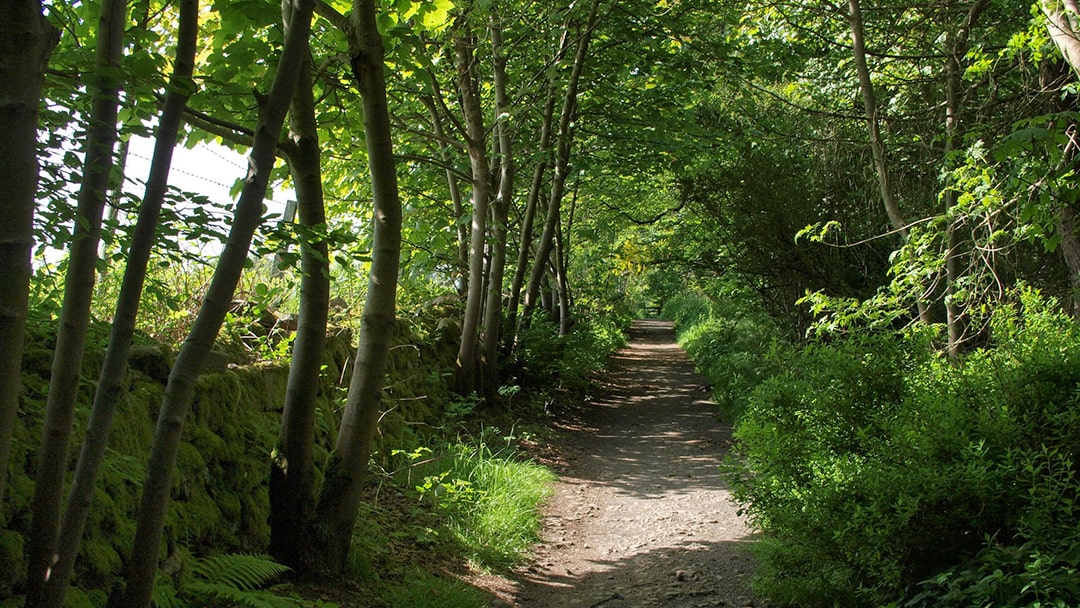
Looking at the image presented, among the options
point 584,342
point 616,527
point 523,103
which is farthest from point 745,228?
point 616,527

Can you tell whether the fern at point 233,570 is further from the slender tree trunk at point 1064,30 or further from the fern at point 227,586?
the slender tree trunk at point 1064,30

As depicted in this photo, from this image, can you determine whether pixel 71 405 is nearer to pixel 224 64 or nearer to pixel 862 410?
pixel 224 64

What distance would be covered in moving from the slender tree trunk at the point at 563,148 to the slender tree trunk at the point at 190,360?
24.0ft

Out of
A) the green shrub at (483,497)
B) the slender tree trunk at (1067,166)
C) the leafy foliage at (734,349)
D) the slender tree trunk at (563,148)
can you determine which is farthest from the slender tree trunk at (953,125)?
the slender tree trunk at (563,148)

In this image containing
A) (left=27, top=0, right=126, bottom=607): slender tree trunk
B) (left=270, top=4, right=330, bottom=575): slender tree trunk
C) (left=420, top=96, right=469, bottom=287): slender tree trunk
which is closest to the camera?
(left=27, top=0, right=126, bottom=607): slender tree trunk

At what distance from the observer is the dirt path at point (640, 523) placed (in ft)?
17.4

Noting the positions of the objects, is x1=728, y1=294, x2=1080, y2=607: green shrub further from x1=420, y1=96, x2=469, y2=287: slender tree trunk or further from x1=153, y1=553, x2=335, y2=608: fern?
x1=420, y1=96, x2=469, y2=287: slender tree trunk

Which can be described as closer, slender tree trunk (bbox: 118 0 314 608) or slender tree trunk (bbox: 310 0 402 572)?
slender tree trunk (bbox: 118 0 314 608)

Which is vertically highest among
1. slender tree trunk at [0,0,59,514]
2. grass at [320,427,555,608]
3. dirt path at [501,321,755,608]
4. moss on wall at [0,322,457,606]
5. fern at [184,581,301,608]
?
slender tree trunk at [0,0,59,514]

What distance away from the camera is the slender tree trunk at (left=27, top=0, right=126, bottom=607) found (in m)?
2.42

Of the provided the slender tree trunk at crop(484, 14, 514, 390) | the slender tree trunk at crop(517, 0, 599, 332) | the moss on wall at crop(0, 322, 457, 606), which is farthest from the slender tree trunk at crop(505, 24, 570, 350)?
the moss on wall at crop(0, 322, 457, 606)

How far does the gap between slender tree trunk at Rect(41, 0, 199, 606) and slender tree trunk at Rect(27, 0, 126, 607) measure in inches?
1.8

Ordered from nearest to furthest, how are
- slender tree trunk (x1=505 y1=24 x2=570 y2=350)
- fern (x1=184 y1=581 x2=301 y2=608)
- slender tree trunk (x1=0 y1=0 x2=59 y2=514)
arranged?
slender tree trunk (x1=0 y1=0 x2=59 y2=514) → fern (x1=184 y1=581 x2=301 y2=608) → slender tree trunk (x1=505 y1=24 x2=570 y2=350)

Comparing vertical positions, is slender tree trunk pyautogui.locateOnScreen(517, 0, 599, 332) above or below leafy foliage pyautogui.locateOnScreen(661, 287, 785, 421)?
above
